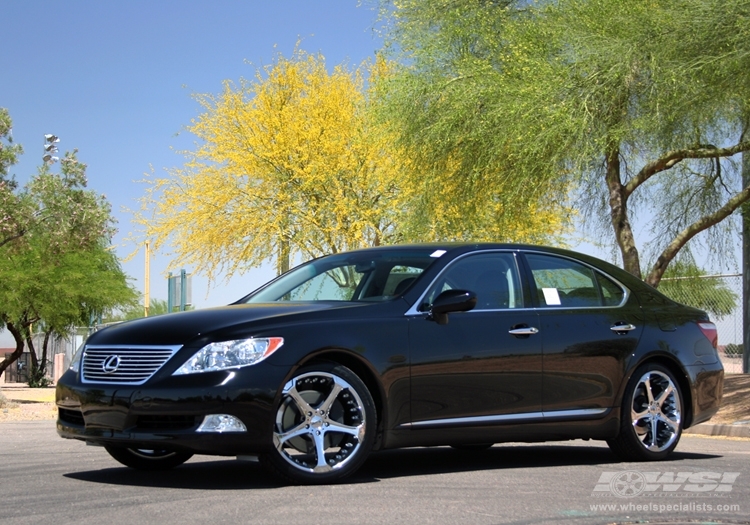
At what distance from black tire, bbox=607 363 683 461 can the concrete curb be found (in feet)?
16.4

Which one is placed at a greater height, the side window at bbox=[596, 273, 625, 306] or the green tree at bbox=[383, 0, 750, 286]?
the green tree at bbox=[383, 0, 750, 286]

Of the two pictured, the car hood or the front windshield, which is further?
the front windshield

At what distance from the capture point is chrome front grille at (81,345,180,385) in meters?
6.73

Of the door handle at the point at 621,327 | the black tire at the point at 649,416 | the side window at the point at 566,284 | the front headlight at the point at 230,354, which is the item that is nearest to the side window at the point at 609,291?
the side window at the point at 566,284

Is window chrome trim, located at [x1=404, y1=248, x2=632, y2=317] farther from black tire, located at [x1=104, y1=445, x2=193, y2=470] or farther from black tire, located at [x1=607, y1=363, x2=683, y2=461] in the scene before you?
black tire, located at [x1=104, y1=445, x2=193, y2=470]

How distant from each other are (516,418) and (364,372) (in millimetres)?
1275

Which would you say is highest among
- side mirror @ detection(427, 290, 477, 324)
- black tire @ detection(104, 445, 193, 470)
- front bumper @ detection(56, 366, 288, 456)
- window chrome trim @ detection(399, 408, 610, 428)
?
side mirror @ detection(427, 290, 477, 324)

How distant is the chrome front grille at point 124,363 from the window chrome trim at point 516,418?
62.8 inches

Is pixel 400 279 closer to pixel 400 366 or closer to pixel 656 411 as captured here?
pixel 400 366

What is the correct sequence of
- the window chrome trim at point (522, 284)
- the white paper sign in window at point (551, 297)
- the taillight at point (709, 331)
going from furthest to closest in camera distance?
the taillight at point (709, 331), the white paper sign in window at point (551, 297), the window chrome trim at point (522, 284)

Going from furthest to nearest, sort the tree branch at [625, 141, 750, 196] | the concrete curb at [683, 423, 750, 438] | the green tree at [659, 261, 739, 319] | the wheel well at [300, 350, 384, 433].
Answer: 1. the green tree at [659, 261, 739, 319]
2. the tree branch at [625, 141, 750, 196]
3. the concrete curb at [683, 423, 750, 438]
4. the wheel well at [300, 350, 384, 433]

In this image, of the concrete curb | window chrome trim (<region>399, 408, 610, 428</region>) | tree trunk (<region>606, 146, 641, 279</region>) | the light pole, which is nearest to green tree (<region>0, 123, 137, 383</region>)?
the light pole

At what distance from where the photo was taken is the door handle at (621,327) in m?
8.51

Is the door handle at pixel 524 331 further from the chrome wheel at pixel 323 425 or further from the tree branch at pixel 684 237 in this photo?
the tree branch at pixel 684 237
